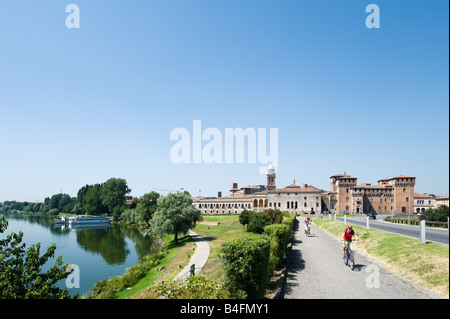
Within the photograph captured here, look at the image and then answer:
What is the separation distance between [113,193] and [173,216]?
6993cm

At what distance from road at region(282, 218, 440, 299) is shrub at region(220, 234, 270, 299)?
6.04ft

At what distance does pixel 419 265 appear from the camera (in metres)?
9.87

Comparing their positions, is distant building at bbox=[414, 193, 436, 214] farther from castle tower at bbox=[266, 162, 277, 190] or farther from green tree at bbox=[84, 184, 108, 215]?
green tree at bbox=[84, 184, 108, 215]

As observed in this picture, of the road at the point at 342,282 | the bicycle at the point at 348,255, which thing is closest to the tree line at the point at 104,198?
the road at the point at 342,282

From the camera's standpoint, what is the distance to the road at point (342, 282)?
27.5ft

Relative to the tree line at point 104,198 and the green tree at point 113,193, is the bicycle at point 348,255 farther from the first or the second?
the green tree at point 113,193

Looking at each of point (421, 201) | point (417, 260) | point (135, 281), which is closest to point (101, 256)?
point (135, 281)

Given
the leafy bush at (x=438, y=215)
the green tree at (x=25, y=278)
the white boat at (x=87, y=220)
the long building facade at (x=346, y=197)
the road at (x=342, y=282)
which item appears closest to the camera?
the road at (x=342, y=282)

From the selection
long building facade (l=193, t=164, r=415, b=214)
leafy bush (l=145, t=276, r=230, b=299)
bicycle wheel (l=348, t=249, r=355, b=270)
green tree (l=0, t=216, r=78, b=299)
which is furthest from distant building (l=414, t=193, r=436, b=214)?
green tree (l=0, t=216, r=78, b=299)

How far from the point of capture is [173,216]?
121ft

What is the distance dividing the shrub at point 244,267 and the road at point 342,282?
184 centimetres

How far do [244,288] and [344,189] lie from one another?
83.2m
